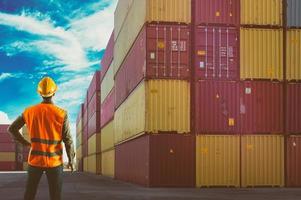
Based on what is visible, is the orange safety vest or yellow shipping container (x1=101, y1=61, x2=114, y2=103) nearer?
the orange safety vest

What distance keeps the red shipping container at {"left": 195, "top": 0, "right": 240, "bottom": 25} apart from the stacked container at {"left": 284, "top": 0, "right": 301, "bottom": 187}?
2204 mm

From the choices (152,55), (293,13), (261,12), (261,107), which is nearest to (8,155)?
(152,55)

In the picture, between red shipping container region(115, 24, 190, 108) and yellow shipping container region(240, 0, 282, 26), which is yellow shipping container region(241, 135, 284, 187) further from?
yellow shipping container region(240, 0, 282, 26)

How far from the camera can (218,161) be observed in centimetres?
2144

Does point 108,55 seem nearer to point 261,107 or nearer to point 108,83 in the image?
point 108,83

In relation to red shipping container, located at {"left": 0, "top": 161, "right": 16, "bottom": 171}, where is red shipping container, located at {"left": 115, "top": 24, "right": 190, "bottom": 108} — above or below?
above

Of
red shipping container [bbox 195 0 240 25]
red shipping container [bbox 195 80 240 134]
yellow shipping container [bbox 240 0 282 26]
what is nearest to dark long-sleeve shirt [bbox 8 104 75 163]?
red shipping container [bbox 195 80 240 134]

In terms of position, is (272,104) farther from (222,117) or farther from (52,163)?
(52,163)

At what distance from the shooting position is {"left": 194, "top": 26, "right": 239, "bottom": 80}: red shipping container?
21.6 metres

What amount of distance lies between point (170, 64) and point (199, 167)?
→ 4.00m

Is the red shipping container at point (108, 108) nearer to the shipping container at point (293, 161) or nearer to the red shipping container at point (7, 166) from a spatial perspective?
the shipping container at point (293, 161)

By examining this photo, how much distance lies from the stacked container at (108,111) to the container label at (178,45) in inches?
652

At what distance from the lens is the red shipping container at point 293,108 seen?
22.2m

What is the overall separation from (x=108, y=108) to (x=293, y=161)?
69.9ft
